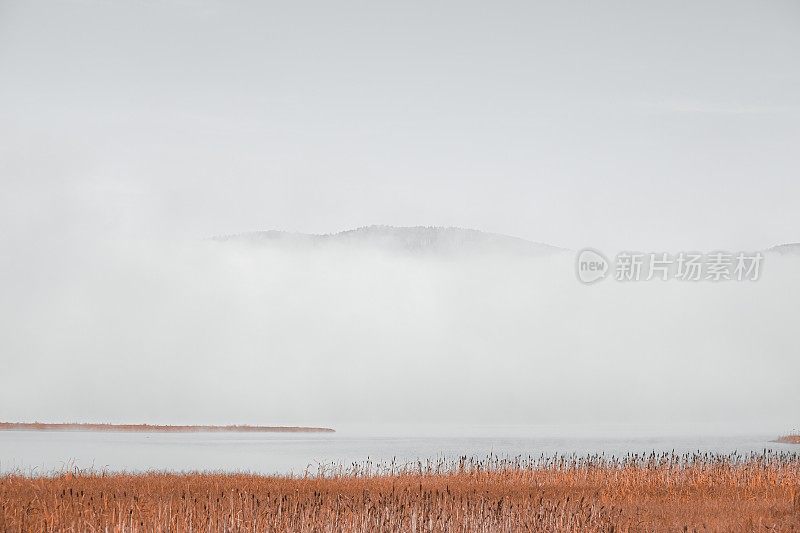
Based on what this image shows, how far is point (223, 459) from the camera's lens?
169 feet

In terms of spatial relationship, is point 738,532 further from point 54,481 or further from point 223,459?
point 223,459

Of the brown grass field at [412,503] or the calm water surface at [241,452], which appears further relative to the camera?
the calm water surface at [241,452]

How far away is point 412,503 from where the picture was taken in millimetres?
19438

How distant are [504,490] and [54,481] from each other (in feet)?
41.3

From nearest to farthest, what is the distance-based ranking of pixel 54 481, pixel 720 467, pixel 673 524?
pixel 673 524
pixel 54 481
pixel 720 467

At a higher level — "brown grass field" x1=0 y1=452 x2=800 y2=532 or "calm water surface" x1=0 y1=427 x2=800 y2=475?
"brown grass field" x1=0 y1=452 x2=800 y2=532

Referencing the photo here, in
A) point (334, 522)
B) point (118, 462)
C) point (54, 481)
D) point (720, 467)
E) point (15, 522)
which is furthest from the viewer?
point (118, 462)

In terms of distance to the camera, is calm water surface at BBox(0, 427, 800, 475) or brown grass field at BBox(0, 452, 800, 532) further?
calm water surface at BBox(0, 427, 800, 475)

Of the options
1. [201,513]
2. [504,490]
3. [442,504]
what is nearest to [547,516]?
Result: [442,504]

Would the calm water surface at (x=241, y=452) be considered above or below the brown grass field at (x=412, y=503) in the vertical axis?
below

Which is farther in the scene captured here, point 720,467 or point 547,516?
point 720,467

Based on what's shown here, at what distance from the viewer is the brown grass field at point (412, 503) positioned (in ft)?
52.0

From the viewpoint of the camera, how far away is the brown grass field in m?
15.8

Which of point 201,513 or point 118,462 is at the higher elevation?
point 201,513
